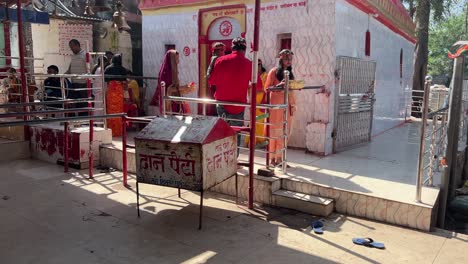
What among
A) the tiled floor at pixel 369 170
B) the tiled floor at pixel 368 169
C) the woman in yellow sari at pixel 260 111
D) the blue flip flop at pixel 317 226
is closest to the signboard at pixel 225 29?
the woman in yellow sari at pixel 260 111

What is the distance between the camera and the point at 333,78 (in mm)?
6324

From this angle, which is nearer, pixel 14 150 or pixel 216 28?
pixel 14 150

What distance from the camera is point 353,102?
7031 millimetres

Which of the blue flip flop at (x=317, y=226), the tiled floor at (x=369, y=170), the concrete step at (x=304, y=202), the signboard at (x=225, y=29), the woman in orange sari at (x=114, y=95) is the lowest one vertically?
the blue flip flop at (x=317, y=226)

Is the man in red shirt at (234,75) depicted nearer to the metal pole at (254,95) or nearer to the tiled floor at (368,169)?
the metal pole at (254,95)

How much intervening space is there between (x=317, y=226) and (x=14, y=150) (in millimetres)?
5673

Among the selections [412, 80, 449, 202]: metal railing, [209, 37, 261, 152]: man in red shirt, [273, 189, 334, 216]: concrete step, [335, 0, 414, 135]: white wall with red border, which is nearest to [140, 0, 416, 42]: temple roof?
[335, 0, 414, 135]: white wall with red border

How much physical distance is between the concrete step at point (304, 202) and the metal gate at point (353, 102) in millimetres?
2183

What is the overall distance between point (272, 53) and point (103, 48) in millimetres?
6540

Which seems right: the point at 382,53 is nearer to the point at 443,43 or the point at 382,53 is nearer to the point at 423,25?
the point at 423,25

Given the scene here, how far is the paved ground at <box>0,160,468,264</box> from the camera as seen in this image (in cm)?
339

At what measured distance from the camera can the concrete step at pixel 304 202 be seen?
173 inches

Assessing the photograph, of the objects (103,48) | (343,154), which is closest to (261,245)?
(343,154)

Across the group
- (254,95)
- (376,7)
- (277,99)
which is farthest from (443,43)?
(254,95)
